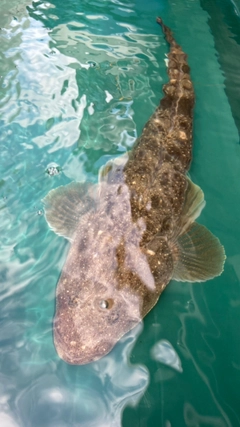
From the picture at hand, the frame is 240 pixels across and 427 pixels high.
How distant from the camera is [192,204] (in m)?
3.85

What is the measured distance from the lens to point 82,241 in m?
3.17

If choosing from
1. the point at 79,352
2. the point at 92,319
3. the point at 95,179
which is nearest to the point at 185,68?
the point at 95,179

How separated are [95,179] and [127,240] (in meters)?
1.09

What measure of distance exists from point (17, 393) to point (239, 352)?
5.65 feet

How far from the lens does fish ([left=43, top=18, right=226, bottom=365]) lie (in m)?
2.72

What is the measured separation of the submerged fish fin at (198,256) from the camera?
130 inches

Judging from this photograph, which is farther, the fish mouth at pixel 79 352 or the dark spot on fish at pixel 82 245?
the dark spot on fish at pixel 82 245

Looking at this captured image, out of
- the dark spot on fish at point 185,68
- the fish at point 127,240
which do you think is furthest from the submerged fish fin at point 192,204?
the dark spot on fish at point 185,68

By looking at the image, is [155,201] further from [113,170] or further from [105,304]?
[105,304]

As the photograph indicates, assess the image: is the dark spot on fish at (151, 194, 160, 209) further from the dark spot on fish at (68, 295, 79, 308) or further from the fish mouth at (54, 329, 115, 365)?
the fish mouth at (54, 329, 115, 365)

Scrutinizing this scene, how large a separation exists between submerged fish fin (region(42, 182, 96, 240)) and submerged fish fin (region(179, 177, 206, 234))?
3.07ft

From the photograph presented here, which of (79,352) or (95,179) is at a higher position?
(95,179)

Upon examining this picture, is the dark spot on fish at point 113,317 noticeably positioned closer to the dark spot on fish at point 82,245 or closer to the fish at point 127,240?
the fish at point 127,240

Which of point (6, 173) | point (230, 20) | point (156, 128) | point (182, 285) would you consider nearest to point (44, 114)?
point (6, 173)
